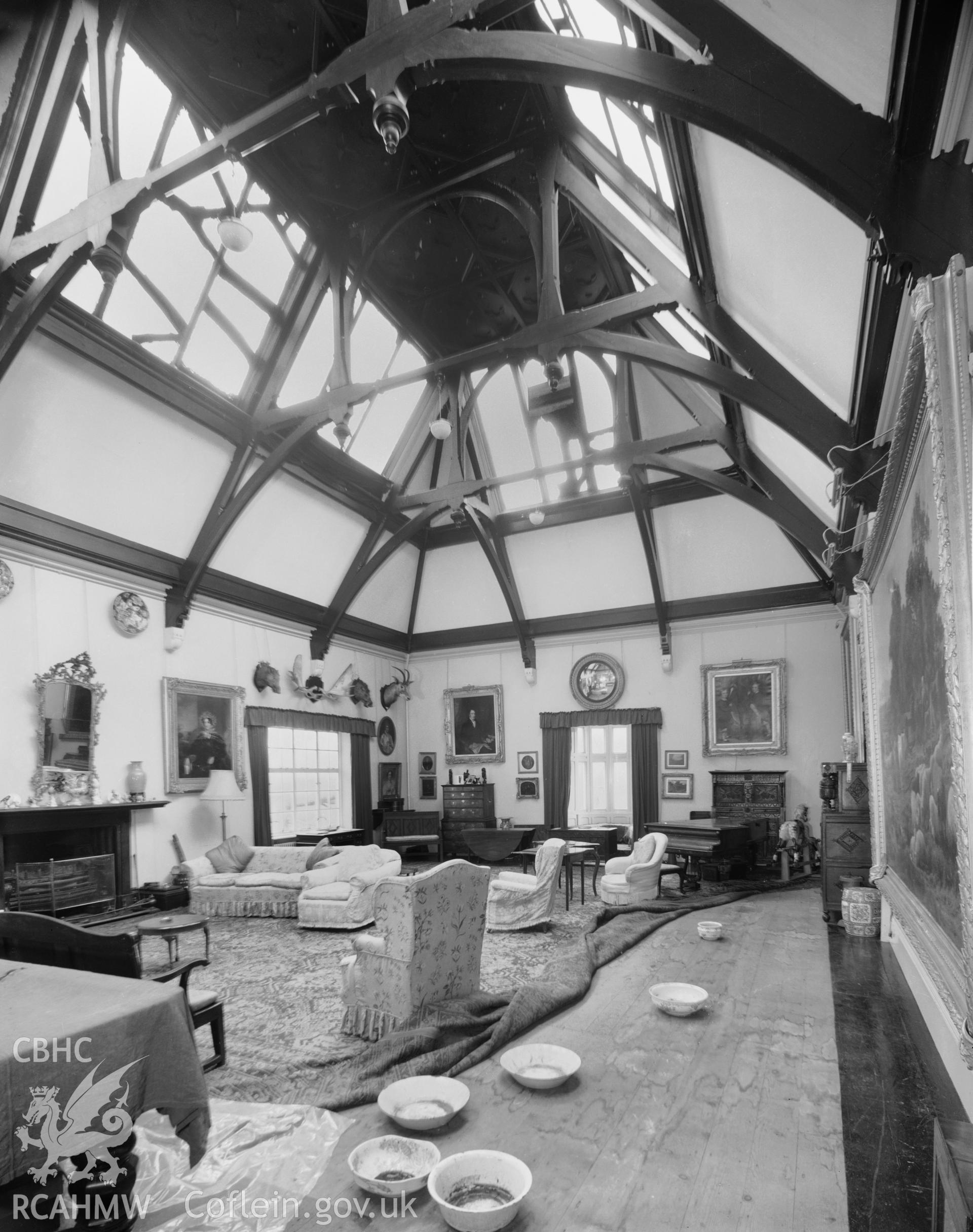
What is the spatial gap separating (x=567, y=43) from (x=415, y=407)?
7.86 meters

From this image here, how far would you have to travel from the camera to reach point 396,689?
13898 mm

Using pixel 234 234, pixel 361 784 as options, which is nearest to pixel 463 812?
pixel 361 784

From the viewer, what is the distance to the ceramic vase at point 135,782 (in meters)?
8.16

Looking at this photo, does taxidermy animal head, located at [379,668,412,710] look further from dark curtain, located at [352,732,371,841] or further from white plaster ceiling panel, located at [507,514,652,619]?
white plaster ceiling panel, located at [507,514,652,619]

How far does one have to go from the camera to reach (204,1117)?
262cm

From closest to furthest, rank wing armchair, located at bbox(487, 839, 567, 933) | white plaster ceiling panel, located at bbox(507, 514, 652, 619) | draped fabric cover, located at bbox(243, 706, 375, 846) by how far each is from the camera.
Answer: wing armchair, located at bbox(487, 839, 567, 933) < draped fabric cover, located at bbox(243, 706, 375, 846) < white plaster ceiling panel, located at bbox(507, 514, 652, 619)

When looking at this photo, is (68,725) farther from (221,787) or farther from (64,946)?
(64,946)

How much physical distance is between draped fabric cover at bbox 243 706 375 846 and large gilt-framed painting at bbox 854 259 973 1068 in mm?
8064

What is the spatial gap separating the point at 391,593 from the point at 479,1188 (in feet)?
38.6

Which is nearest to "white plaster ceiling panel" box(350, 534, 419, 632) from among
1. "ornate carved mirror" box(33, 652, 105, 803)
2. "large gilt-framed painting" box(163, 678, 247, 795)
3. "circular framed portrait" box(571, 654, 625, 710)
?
"large gilt-framed painting" box(163, 678, 247, 795)

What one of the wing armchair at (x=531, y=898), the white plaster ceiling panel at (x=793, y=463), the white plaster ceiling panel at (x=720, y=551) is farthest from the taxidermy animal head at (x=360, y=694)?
the white plaster ceiling panel at (x=793, y=463)

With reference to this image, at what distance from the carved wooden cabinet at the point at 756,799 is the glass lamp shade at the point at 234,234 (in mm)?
9253

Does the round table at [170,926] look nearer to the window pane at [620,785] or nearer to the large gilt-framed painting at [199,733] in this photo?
the large gilt-framed painting at [199,733]

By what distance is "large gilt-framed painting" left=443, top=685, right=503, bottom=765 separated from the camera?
13727mm
